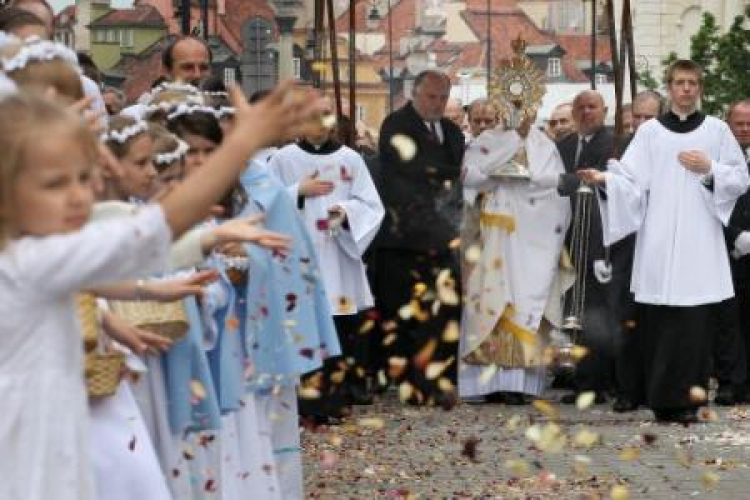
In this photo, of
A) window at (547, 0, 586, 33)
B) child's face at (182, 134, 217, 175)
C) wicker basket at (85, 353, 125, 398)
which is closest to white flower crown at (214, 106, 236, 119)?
child's face at (182, 134, 217, 175)

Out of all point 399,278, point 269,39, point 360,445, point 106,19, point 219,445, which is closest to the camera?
point 219,445

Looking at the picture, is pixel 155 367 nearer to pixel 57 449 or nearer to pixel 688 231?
pixel 57 449

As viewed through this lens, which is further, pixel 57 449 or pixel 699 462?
pixel 699 462

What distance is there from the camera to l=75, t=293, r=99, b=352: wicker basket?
5.94 metres

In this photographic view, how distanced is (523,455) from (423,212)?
153 inches

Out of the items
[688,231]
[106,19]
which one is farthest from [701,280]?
[106,19]

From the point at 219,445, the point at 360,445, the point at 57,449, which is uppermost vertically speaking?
the point at 57,449

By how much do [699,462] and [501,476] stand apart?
3.81ft

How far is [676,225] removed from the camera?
46.5 feet

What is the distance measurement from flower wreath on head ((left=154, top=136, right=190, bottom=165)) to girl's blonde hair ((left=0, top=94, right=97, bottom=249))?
230 centimetres

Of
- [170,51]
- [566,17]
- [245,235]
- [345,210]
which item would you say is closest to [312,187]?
[170,51]

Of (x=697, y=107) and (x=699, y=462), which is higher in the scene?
(x=697, y=107)

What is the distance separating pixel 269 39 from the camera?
26.6 meters

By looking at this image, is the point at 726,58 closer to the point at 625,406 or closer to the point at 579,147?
the point at 579,147
